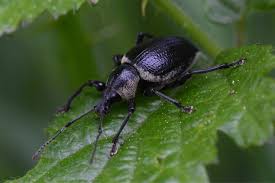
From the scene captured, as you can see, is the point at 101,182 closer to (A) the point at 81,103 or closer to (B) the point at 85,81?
(A) the point at 81,103

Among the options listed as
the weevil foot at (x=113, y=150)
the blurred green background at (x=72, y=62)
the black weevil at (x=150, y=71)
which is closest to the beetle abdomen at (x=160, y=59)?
the black weevil at (x=150, y=71)

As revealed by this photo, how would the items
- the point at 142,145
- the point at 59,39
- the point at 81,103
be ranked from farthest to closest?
the point at 59,39 < the point at 81,103 < the point at 142,145

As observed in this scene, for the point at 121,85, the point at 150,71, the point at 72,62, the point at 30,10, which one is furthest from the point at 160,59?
the point at 30,10

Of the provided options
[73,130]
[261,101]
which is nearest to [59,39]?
[73,130]

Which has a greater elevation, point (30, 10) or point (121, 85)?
point (30, 10)

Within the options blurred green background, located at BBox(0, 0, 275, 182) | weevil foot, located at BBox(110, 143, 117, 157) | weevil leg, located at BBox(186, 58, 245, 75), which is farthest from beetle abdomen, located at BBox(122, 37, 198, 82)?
weevil foot, located at BBox(110, 143, 117, 157)

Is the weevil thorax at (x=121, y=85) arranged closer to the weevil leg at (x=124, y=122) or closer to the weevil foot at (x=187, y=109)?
the weevil leg at (x=124, y=122)

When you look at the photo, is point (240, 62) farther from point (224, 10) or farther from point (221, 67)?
point (224, 10)
